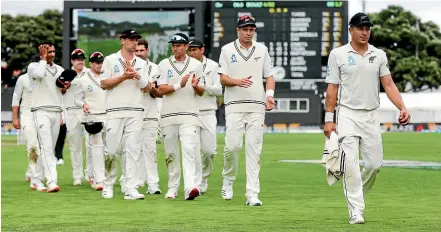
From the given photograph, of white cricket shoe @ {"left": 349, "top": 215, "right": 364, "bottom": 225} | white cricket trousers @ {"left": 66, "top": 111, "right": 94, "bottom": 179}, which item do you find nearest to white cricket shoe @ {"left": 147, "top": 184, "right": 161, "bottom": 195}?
white cricket trousers @ {"left": 66, "top": 111, "right": 94, "bottom": 179}

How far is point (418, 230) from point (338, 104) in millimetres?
1669

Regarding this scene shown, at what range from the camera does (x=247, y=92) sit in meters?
12.5

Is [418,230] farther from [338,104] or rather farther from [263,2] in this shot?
[263,2]

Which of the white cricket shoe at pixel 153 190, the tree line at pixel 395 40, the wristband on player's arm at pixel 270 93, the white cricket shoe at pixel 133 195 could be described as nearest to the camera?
the wristband on player's arm at pixel 270 93

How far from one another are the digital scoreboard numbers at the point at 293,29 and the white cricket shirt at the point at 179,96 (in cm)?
3147

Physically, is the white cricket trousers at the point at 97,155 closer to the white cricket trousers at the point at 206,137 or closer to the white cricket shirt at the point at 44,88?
the white cricket shirt at the point at 44,88

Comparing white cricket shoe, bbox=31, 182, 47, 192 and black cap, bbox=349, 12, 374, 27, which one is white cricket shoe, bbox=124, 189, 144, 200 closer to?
white cricket shoe, bbox=31, 182, 47, 192

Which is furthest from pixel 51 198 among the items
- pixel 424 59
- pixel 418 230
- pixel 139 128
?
pixel 424 59

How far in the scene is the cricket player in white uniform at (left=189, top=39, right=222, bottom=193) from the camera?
13750mm

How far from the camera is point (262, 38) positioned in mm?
45094

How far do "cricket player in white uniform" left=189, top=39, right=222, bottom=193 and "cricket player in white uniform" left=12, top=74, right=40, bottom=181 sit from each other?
246 centimetres

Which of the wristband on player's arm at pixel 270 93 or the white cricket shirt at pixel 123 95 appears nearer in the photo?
the wristband on player's arm at pixel 270 93

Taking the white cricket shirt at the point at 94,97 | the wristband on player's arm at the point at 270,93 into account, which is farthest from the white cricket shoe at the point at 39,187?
the wristband on player's arm at the point at 270,93

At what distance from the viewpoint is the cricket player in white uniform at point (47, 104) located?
14.6 m
